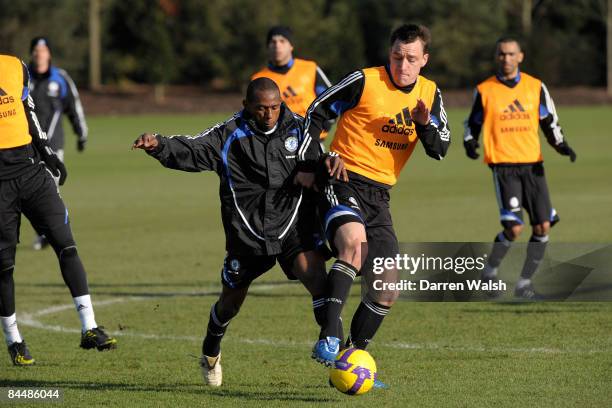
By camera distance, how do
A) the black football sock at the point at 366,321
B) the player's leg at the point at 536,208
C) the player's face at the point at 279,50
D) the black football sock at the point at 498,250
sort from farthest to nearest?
the player's face at the point at 279,50 < the black football sock at the point at 498,250 < the player's leg at the point at 536,208 < the black football sock at the point at 366,321

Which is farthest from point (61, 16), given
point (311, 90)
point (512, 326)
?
point (512, 326)

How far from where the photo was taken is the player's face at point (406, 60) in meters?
7.76

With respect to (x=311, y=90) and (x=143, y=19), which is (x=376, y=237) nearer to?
(x=311, y=90)

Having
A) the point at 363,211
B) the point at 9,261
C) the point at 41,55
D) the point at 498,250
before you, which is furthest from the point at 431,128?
the point at 41,55

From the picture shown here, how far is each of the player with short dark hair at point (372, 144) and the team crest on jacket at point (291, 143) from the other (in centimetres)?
5

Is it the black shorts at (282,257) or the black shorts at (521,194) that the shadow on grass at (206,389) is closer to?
the black shorts at (282,257)

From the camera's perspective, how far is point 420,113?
7.53 meters

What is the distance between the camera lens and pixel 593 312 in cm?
1035

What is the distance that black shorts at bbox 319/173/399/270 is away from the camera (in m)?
7.61

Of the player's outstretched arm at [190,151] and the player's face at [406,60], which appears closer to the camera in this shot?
the player's outstretched arm at [190,151]

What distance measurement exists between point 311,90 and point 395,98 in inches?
203

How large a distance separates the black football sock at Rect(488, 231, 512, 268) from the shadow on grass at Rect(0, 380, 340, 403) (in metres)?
4.97

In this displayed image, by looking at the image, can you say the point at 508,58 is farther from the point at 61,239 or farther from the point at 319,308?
the point at 61,239

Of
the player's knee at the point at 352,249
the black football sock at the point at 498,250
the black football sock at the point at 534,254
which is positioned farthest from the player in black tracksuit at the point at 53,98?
the player's knee at the point at 352,249
